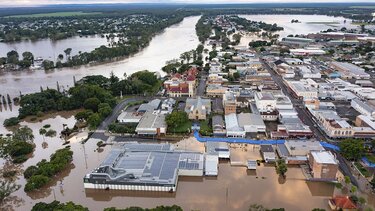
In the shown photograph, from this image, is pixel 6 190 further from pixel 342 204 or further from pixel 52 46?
pixel 52 46

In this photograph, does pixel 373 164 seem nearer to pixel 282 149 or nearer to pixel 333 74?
pixel 282 149

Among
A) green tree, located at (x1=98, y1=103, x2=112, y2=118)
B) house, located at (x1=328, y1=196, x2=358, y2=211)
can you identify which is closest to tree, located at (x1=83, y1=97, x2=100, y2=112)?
green tree, located at (x1=98, y1=103, x2=112, y2=118)

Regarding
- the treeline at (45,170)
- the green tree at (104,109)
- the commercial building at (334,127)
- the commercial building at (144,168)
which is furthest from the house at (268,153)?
the green tree at (104,109)

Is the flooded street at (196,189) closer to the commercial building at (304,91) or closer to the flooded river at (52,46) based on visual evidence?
the commercial building at (304,91)

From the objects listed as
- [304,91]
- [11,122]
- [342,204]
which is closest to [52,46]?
[11,122]

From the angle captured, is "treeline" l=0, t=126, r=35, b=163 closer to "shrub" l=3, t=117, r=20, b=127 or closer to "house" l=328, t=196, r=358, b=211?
"shrub" l=3, t=117, r=20, b=127

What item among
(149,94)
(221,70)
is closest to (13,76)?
(149,94)
